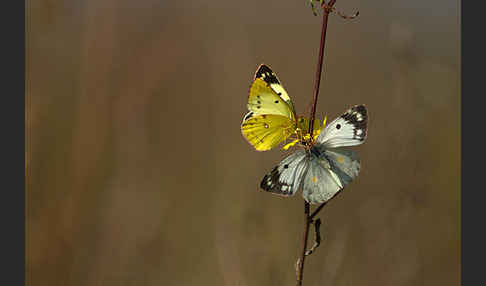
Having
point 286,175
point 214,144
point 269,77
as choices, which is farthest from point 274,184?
point 214,144

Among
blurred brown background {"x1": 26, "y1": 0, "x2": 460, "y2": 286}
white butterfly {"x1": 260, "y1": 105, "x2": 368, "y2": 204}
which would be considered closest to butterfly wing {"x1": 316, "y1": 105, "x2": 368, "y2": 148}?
white butterfly {"x1": 260, "y1": 105, "x2": 368, "y2": 204}

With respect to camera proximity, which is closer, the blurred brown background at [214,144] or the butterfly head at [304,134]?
the butterfly head at [304,134]

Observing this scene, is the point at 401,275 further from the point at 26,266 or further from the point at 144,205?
the point at 26,266

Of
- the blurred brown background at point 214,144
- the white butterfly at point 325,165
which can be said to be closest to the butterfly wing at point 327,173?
the white butterfly at point 325,165

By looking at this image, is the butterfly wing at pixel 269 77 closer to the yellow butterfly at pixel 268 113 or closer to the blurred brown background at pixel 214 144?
the yellow butterfly at pixel 268 113

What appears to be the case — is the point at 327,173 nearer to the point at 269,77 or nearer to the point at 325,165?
the point at 325,165

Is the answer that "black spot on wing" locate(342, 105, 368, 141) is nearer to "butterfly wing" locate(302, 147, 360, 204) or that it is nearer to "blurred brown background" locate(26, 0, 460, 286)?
"butterfly wing" locate(302, 147, 360, 204)

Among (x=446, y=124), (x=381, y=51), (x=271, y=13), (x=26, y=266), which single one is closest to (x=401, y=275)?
(x=446, y=124)
